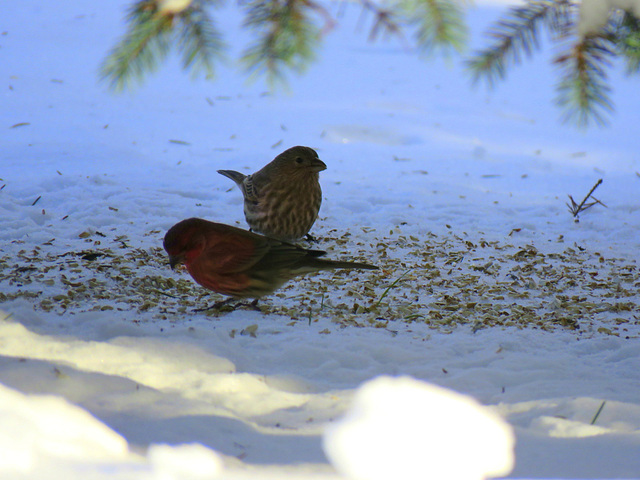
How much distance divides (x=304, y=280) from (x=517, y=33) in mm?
2178

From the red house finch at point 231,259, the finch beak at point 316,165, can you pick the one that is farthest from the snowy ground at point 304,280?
the finch beak at point 316,165

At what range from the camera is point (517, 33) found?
2795 mm

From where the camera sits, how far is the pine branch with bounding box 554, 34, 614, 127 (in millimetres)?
2709

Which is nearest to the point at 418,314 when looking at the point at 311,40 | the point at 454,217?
the point at 311,40

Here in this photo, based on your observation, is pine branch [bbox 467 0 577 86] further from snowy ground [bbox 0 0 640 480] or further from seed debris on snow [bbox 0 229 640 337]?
seed debris on snow [bbox 0 229 640 337]

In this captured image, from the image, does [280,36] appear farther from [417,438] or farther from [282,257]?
[417,438]

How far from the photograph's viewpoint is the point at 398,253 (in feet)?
16.3

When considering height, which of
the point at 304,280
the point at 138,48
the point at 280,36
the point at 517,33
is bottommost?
the point at 304,280

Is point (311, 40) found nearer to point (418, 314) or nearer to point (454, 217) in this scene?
point (418, 314)

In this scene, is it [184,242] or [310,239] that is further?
[310,239]

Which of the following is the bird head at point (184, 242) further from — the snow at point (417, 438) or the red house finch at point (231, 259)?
the snow at point (417, 438)

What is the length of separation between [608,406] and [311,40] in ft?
6.28

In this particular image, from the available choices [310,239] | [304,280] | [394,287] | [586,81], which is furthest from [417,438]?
[310,239]

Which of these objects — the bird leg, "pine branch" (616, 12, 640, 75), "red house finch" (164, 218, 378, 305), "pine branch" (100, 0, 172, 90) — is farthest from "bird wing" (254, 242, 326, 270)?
"pine branch" (616, 12, 640, 75)
